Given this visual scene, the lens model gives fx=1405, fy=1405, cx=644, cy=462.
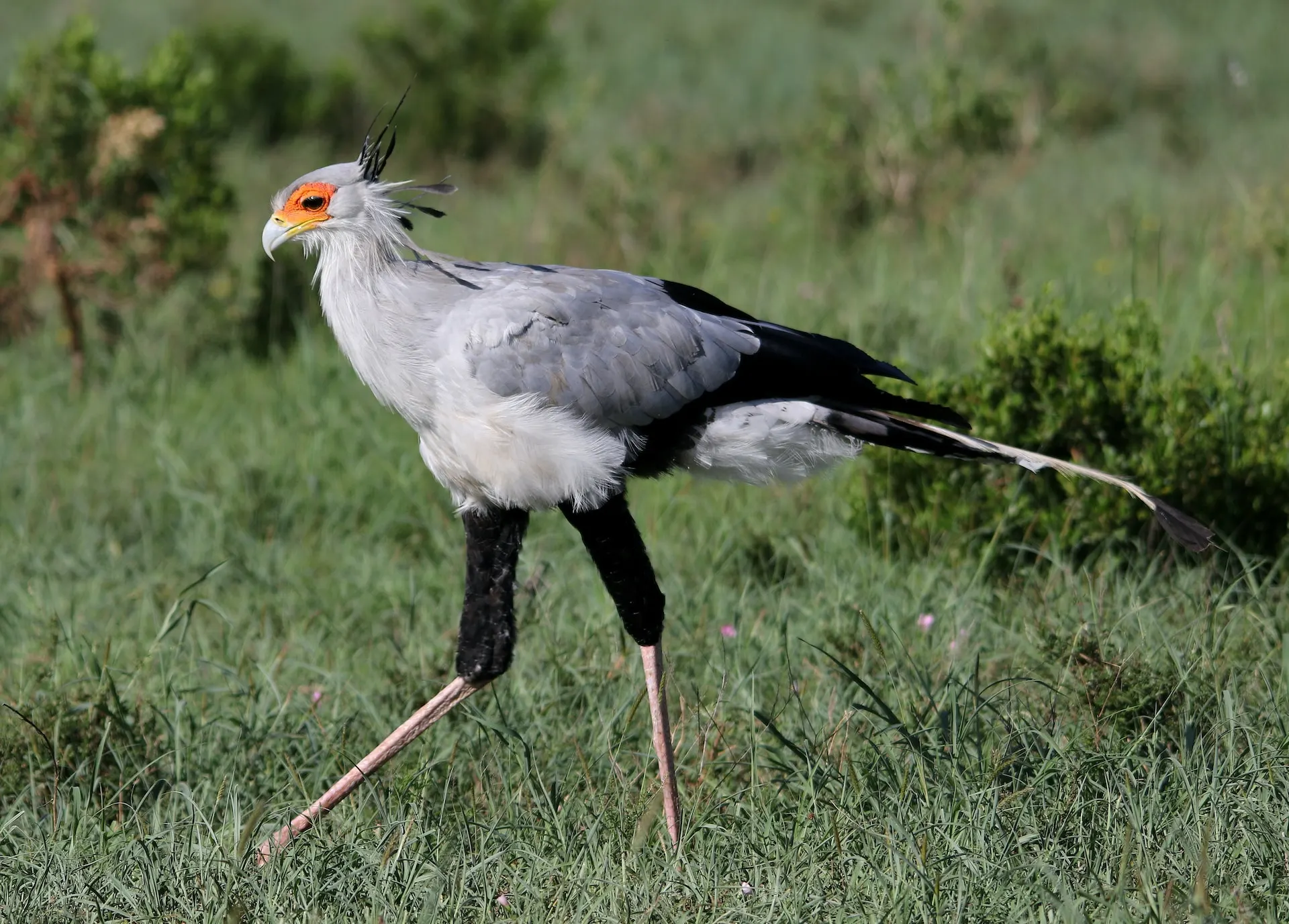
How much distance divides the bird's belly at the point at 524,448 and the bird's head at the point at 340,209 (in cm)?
44

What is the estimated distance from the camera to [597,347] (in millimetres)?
3033

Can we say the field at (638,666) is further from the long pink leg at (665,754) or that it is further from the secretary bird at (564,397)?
the secretary bird at (564,397)

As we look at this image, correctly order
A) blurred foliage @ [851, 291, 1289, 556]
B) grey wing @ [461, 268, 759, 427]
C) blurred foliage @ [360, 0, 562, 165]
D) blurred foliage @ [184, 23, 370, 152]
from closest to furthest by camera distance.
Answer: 1. grey wing @ [461, 268, 759, 427]
2. blurred foliage @ [851, 291, 1289, 556]
3. blurred foliage @ [360, 0, 562, 165]
4. blurred foliage @ [184, 23, 370, 152]

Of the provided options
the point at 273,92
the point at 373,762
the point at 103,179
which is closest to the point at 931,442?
the point at 373,762

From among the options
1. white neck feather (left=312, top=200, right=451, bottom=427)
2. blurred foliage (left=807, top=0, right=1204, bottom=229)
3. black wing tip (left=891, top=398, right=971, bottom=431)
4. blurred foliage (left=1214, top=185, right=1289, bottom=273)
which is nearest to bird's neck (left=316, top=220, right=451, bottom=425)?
white neck feather (left=312, top=200, right=451, bottom=427)

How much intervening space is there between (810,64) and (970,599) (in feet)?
26.1

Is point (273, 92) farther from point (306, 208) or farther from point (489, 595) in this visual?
point (489, 595)

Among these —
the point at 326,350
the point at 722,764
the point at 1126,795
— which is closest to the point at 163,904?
the point at 722,764

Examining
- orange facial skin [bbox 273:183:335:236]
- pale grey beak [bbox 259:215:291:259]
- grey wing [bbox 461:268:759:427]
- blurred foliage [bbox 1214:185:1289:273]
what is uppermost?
orange facial skin [bbox 273:183:335:236]

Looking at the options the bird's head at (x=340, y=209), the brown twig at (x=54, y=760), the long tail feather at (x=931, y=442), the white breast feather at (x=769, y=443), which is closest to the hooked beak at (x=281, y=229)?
the bird's head at (x=340, y=209)

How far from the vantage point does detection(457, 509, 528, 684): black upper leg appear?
3.20 m

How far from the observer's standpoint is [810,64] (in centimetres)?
1095

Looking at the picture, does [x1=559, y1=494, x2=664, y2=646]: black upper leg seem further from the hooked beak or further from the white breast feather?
the hooked beak

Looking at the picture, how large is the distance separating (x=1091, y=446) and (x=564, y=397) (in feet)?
6.23
